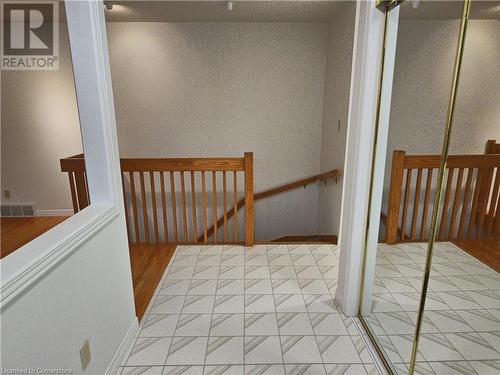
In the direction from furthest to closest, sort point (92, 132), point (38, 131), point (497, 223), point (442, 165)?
1. point (38, 131)
2. point (92, 132)
3. point (442, 165)
4. point (497, 223)

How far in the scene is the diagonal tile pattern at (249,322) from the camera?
1632 millimetres

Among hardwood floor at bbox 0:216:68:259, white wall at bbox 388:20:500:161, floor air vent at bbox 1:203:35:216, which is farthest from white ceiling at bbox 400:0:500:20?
floor air vent at bbox 1:203:35:216

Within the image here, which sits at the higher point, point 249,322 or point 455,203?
point 455,203

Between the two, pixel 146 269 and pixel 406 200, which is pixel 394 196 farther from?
pixel 146 269

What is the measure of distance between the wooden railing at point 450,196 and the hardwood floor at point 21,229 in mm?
3683

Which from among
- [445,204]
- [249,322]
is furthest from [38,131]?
[445,204]

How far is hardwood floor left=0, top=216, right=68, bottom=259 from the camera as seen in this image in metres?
3.30

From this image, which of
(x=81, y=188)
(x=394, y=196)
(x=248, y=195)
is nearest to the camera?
(x=394, y=196)

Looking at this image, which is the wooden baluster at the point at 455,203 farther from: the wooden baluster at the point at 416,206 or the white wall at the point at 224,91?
the white wall at the point at 224,91

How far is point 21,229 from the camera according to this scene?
12.3 feet

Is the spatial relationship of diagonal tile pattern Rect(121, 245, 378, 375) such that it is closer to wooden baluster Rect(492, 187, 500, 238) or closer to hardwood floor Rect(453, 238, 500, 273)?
hardwood floor Rect(453, 238, 500, 273)

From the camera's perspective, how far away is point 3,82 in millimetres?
3893

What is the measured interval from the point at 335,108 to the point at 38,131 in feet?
13.0

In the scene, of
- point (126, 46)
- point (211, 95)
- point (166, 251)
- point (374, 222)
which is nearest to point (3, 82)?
point (126, 46)
